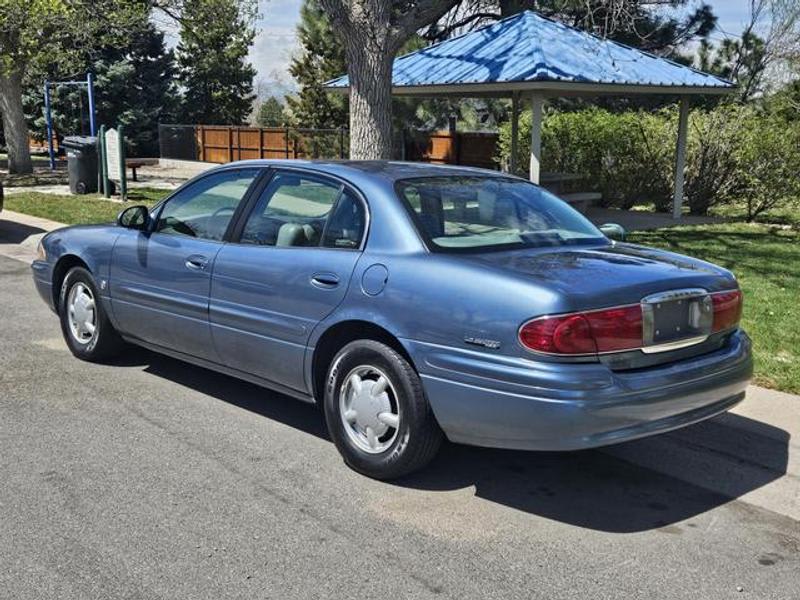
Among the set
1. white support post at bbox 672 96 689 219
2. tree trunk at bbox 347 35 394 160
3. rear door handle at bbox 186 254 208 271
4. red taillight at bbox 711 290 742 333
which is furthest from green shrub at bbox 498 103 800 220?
rear door handle at bbox 186 254 208 271

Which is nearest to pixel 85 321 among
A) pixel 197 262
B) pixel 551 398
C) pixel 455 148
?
pixel 197 262

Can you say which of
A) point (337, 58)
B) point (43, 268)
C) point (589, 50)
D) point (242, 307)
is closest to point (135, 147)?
point (337, 58)

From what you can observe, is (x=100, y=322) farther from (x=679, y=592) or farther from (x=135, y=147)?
(x=135, y=147)

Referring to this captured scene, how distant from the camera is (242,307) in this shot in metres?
4.82

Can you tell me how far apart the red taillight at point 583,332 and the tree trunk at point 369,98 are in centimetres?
704

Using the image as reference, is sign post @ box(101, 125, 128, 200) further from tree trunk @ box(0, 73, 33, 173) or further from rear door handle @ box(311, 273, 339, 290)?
rear door handle @ box(311, 273, 339, 290)

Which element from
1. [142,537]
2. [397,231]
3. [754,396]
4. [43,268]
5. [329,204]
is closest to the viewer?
[142,537]

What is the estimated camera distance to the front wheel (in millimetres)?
4020

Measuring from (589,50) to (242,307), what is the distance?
11.8 meters

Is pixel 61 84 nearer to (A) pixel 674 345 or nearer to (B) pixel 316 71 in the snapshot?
(B) pixel 316 71

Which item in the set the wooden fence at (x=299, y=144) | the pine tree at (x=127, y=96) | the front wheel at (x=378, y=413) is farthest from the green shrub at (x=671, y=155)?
the pine tree at (x=127, y=96)

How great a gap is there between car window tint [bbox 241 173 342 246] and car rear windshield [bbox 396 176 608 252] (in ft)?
1.62

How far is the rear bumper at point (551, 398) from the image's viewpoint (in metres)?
3.60

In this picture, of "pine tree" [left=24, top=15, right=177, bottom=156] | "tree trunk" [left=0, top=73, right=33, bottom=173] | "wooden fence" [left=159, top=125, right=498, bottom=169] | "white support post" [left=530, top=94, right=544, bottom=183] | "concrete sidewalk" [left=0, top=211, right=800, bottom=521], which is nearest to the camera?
"concrete sidewalk" [left=0, top=211, right=800, bottom=521]
